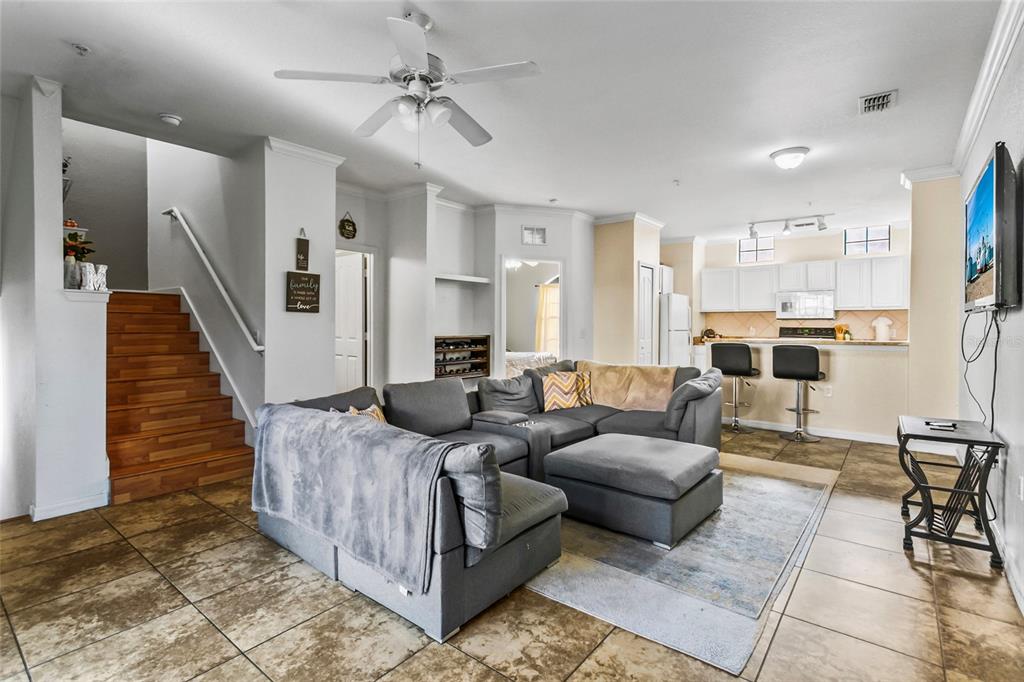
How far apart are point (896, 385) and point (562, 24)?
5.18 m

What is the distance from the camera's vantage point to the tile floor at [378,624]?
1886 mm

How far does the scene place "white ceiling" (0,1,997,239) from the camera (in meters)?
2.56

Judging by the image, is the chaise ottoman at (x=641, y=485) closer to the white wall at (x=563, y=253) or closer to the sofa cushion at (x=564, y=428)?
the sofa cushion at (x=564, y=428)

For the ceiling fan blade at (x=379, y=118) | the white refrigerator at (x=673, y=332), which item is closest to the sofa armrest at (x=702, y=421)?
the ceiling fan blade at (x=379, y=118)

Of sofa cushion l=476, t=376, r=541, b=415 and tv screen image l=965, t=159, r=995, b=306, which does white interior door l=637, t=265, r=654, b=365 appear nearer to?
sofa cushion l=476, t=376, r=541, b=415

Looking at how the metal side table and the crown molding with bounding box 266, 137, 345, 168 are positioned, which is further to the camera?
the crown molding with bounding box 266, 137, 345, 168

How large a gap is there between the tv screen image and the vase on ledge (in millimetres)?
5592

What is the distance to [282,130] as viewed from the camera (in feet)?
13.5

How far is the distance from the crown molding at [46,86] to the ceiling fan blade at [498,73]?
9.21 ft

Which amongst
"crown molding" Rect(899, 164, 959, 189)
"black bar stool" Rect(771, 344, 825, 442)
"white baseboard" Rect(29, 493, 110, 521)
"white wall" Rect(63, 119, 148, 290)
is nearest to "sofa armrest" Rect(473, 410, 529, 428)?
"white baseboard" Rect(29, 493, 110, 521)

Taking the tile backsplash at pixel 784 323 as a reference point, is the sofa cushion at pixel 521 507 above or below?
below

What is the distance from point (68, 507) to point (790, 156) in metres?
6.17

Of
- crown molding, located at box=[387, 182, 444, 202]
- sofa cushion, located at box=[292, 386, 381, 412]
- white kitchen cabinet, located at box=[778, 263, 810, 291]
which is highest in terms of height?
crown molding, located at box=[387, 182, 444, 202]

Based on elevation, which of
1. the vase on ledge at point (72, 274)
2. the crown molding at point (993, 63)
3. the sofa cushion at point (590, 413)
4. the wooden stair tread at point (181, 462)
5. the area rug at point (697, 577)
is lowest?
the area rug at point (697, 577)
